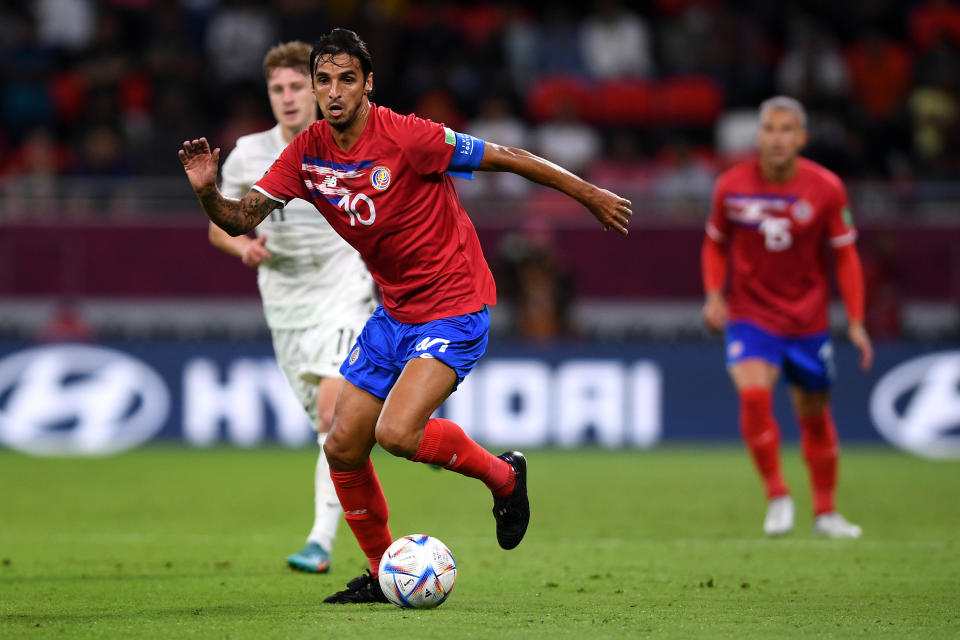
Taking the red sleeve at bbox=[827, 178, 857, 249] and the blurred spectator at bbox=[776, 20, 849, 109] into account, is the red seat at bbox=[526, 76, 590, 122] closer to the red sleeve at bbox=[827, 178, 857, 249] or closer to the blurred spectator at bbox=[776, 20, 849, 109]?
the blurred spectator at bbox=[776, 20, 849, 109]

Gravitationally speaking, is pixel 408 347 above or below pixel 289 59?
below

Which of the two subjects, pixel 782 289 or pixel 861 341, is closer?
pixel 861 341

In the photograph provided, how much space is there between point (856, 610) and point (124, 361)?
9377 mm

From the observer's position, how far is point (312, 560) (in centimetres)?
673

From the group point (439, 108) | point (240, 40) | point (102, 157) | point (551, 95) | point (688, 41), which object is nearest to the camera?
point (102, 157)

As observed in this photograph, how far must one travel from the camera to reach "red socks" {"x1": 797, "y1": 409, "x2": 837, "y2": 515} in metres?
8.46

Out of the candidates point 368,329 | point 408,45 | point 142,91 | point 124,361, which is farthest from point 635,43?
point 368,329

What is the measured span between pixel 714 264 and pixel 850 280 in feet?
2.78

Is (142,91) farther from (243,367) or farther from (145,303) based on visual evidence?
(243,367)

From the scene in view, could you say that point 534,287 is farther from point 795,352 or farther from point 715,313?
point 795,352

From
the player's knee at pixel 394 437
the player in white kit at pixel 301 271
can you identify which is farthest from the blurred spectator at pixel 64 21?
the player's knee at pixel 394 437

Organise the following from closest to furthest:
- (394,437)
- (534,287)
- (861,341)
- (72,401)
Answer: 1. (394,437)
2. (861,341)
3. (72,401)
4. (534,287)

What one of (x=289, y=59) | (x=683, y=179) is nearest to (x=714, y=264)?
(x=289, y=59)

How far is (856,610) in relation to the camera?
561 cm
